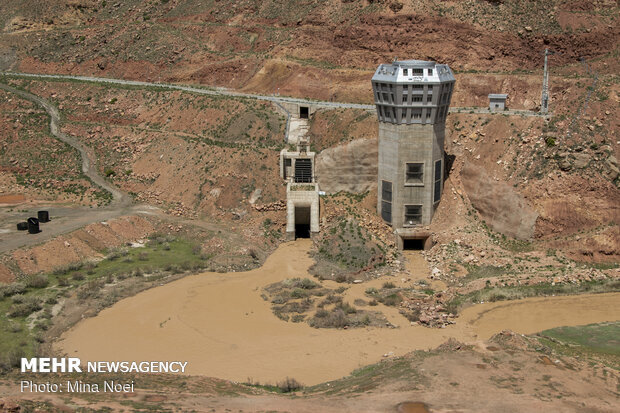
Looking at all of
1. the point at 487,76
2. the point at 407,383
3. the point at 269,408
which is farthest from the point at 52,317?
the point at 487,76

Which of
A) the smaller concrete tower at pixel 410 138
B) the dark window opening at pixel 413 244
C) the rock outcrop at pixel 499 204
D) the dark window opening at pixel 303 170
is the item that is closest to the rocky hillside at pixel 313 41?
the dark window opening at pixel 303 170

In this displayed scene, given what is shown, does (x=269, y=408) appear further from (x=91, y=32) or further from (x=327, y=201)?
(x=91, y=32)

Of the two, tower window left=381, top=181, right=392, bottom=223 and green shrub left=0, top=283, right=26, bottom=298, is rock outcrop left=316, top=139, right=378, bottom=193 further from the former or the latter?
green shrub left=0, top=283, right=26, bottom=298

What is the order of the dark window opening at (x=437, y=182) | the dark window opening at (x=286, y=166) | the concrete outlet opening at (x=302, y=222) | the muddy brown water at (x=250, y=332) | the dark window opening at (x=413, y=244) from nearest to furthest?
1. the muddy brown water at (x=250, y=332)
2. the dark window opening at (x=437, y=182)
3. the dark window opening at (x=413, y=244)
4. the concrete outlet opening at (x=302, y=222)
5. the dark window opening at (x=286, y=166)

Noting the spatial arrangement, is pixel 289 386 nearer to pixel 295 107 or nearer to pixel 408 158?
pixel 408 158

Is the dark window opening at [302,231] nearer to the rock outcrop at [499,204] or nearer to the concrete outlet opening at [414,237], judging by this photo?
the concrete outlet opening at [414,237]

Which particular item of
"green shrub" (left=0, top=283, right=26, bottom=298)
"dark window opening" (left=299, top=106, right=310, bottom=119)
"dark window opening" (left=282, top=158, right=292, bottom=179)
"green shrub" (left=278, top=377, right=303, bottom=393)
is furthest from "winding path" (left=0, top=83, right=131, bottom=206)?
"green shrub" (left=278, top=377, right=303, bottom=393)

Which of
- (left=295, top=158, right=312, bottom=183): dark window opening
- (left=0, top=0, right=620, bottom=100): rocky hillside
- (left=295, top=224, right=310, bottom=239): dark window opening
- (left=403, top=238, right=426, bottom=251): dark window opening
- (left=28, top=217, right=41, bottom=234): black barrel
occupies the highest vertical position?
(left=0, top=0, right=620, bottom=100): rocky hillside
